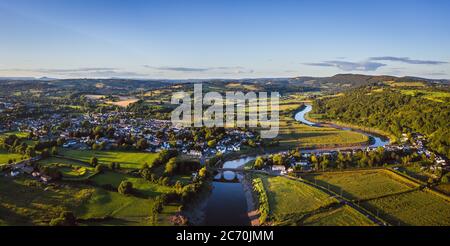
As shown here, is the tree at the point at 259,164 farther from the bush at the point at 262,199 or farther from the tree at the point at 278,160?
the bush at the point at 262,199

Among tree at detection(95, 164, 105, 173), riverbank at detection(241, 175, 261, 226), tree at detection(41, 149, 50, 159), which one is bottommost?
riverbank at detection(241, 175, 261, 226)

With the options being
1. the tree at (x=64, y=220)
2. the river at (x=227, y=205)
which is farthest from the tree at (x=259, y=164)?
the tree at (x=64, y=220)

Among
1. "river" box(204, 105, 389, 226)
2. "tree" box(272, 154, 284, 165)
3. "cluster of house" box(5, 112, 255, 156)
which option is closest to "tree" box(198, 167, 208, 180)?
"river" box(204, 105, 389, 226)

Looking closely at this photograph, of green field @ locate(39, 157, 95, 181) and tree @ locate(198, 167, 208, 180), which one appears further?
tree @ locate(198, 167, 208, 180)

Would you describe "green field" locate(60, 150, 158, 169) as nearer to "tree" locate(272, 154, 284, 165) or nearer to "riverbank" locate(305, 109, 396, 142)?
"tree" locate(272, 154, 284, 165)
